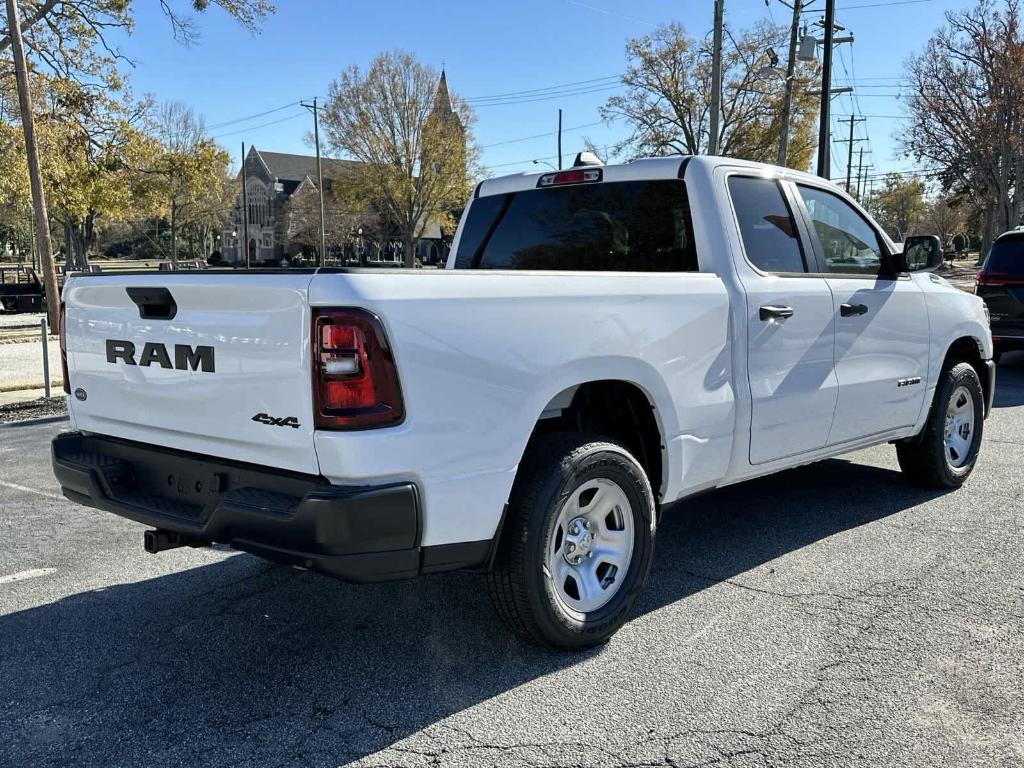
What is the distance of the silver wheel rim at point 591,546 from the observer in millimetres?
3420

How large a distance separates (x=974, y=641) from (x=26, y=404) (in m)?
9.90

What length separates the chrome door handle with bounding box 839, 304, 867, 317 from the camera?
465cm

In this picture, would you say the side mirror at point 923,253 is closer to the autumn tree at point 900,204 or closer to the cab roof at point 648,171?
the cab roof at point 648,171

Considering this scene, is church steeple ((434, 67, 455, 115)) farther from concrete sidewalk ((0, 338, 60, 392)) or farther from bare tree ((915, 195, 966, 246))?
bare tree ((915, 195, 966, 246))

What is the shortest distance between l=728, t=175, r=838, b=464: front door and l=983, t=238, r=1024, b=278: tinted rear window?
8.46 metres

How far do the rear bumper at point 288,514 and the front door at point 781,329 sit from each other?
5.93ft

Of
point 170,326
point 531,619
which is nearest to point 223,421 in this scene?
point 170,326

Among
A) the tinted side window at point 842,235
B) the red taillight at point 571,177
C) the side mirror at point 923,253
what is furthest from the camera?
the side mirror at point 923,253

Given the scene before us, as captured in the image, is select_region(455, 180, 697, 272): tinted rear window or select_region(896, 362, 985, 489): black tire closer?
select_region(455, 180, 697, 272): tinted rear window

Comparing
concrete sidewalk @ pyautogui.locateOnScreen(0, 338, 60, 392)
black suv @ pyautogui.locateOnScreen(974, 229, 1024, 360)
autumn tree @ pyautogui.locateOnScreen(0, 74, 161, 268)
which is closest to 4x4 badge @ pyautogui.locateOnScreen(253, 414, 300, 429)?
concrete sidewalk @ pyautogui.locateOnScreen(0, 338, 60, 392)

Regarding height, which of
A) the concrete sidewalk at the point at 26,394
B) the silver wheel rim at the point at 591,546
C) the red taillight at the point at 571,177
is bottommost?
the concrete sidewalk at the point at 26,394

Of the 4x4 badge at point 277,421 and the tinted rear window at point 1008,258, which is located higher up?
the tinted rear window at point 1008,258

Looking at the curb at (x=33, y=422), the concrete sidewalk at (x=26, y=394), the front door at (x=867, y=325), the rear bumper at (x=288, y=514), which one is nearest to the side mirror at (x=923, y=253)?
the front door at (x=867, y=325)

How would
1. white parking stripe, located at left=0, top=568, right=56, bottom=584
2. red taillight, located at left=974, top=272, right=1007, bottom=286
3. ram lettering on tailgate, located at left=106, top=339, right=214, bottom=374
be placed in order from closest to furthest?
ram lettering on tailgate, located at left=106, top=339, right=214, bottom=374 < white parking stripe, located at left=0, top=568, right=56, bottom=584 < red taillight, located at left=974, top=272, right=1007, bottom=286
